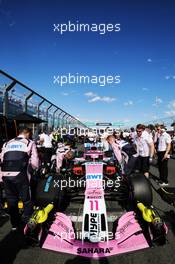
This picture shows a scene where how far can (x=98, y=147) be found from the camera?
939cm

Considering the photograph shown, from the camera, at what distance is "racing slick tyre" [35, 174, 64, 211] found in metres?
5.22

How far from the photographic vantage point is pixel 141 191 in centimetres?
530

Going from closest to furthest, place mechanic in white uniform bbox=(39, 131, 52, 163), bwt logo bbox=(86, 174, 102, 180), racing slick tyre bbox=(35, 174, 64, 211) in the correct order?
racing slick tyre bbox=(35, 174, 64, 211) < bwt logo bbox=(86, 174, 102, 180) < mechanic in white uniform bbox=(39, 131, 52, 163)

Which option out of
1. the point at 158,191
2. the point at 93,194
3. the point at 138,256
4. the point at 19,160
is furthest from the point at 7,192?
the point at 158,191

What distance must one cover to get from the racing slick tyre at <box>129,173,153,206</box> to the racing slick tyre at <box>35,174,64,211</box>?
4.14ft

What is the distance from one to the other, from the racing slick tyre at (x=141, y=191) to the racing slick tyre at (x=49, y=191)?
1.26 meters

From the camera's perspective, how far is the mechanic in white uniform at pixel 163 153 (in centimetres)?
942

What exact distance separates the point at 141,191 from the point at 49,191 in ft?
4.87

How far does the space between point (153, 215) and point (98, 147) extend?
522cm

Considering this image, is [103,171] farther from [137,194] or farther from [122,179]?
[137,194]

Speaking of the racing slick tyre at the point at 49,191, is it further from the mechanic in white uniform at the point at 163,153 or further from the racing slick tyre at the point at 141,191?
the mechanic in white uniform at the point at 163,153

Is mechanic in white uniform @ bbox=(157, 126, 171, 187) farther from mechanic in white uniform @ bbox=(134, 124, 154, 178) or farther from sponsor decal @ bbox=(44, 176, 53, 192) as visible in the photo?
sponsor decal @ bbox=(44, 176, 53, 192)

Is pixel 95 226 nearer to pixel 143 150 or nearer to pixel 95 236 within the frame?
pixel 95 236

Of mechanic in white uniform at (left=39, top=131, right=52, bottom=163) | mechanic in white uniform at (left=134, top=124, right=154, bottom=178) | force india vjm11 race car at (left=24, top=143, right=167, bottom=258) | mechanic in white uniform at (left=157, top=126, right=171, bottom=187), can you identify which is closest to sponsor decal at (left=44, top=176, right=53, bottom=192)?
force india vjm11 race car at (left=24, top=143, right=167, bottom=258)
